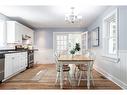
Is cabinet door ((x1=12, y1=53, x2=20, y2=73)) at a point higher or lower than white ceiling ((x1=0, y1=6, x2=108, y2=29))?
lower

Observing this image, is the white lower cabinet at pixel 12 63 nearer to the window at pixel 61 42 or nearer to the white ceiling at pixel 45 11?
the white ceiling at pixel 45 11

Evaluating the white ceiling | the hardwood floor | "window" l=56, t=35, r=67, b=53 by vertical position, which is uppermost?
the white ceiling

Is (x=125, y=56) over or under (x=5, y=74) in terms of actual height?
over

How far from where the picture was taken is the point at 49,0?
3.43 ft

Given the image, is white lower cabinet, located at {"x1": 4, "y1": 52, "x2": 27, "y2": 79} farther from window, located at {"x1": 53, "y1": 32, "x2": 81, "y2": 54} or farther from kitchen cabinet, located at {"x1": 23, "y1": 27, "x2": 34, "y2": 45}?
window, located at {"x1": 53, "y1": 32, "x2": 81, "y2": 54}

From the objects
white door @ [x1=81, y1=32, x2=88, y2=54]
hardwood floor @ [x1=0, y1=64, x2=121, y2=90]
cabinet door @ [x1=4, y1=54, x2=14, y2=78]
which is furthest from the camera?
white door @ [x1=81, y1=32, x2=88, y2=54]

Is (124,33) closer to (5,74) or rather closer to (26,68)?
(5,74)

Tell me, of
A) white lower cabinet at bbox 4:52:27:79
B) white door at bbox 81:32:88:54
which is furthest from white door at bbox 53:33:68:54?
white lower cabinet at bbox 4:52:27:79

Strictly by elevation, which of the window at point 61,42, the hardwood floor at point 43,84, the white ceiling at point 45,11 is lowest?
the hardwood floor at point 43,84

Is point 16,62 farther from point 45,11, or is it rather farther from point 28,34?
point 28,34

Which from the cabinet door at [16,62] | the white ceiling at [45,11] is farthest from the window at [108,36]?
the cabinet door at [16,62]

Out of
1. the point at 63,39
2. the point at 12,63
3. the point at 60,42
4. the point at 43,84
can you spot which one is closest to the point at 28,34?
the point at 60,42
